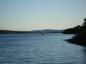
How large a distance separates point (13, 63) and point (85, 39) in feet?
214

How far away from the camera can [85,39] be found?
94.3m

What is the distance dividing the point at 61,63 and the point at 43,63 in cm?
238

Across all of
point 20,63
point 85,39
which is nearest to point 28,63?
point 20,63

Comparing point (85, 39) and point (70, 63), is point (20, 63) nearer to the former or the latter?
point (70, 63)

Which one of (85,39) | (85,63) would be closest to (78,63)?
(85,63)

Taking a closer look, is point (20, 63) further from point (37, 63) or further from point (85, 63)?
point (85, 63)

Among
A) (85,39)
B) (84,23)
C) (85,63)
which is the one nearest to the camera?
(85,63)

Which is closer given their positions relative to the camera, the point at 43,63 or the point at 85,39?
the point at 43,63

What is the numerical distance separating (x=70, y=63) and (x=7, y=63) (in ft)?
27.4

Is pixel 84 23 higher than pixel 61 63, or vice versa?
pixel 84 23

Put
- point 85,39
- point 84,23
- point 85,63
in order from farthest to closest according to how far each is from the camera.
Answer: point 84,23, point 85,39, point 85,63

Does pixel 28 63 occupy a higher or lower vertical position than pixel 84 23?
lower

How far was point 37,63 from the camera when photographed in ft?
105

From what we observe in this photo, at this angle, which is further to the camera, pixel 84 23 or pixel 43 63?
pixel 84 23
